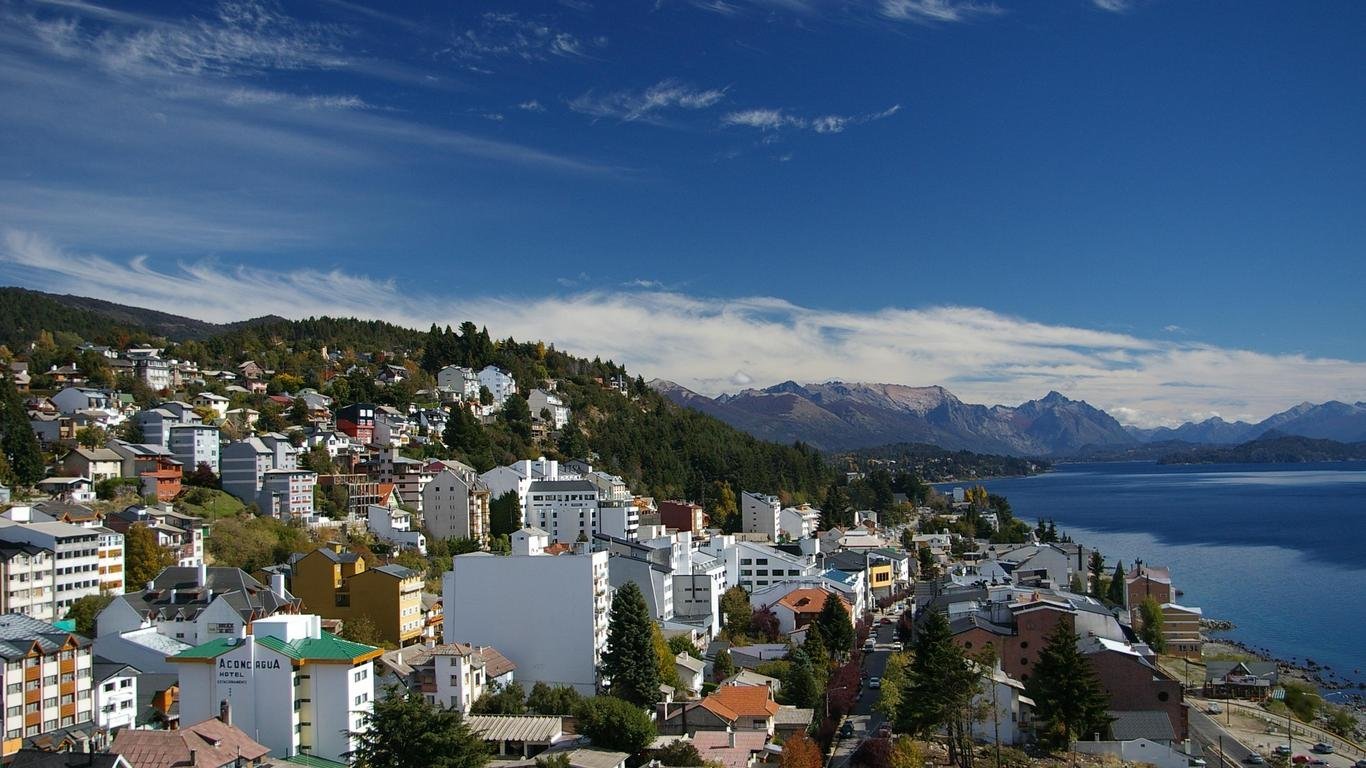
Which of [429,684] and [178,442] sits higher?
[178,442]

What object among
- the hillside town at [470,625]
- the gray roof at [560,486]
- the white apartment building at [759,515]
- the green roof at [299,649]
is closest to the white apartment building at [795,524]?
the white apartment building at [759,515]

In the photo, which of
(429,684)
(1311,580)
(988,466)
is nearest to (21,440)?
(429,684)

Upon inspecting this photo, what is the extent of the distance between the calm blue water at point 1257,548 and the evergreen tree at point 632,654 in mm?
23181

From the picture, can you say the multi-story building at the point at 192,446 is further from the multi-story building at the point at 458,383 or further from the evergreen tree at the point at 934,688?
the evergreen tree at the point at 934,688

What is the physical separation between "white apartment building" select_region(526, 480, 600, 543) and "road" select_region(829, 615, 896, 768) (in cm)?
1069

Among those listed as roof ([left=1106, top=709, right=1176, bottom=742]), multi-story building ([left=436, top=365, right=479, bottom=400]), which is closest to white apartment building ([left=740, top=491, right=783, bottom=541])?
multi-story building ([left=436, top=365, right=479, bottom=400])

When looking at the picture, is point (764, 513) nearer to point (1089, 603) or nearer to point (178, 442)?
point (1089, 603)

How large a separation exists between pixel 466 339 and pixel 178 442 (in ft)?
85.4

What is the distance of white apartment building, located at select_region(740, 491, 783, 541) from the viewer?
47.2m

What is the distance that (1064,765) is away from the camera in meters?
19.4

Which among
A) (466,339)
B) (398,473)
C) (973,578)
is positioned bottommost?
(973,578)

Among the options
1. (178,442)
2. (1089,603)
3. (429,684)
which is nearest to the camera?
(429,684)

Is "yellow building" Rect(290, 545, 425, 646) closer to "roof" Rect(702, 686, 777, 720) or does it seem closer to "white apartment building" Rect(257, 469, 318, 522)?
"white apartment building" Rect(257, 469, 318, 522)

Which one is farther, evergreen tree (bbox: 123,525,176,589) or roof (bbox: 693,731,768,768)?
evergreen tree (bbox: 123,525,176,589)
